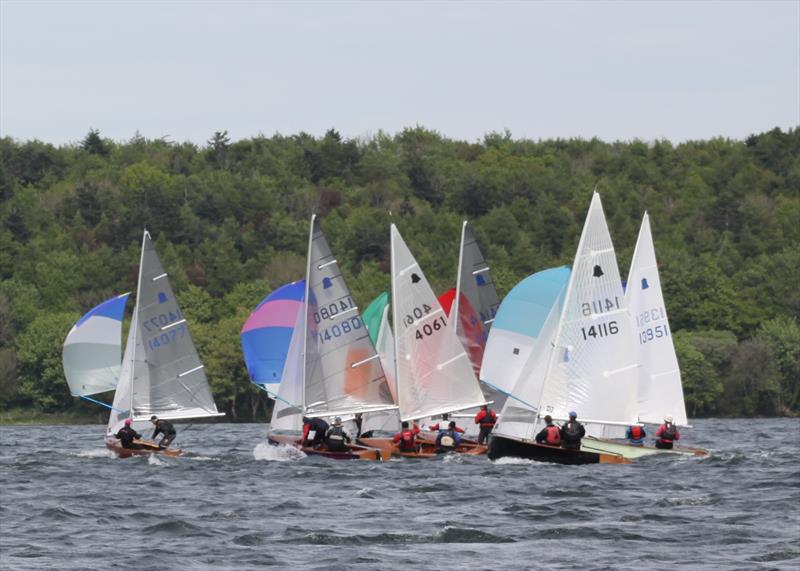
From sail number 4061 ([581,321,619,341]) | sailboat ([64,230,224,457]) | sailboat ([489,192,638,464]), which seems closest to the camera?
sailboat ([489,192,638,464])

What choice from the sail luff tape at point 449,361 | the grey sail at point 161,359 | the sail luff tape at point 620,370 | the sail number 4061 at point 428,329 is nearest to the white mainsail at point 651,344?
the sail luff tape at point 620,370

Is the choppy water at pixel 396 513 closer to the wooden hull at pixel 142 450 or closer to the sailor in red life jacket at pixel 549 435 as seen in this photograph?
the wooden hull at pixel 142 450

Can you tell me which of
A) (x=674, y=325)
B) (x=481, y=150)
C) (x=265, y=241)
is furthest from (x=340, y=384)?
(x=481, y=150)

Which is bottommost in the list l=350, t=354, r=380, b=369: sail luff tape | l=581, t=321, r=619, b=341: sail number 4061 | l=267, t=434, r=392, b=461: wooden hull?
l=267, t=434, r=392, b=461: wooden hull

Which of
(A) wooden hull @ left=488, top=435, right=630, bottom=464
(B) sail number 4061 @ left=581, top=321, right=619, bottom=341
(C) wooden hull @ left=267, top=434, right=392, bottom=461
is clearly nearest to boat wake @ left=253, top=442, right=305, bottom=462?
(C) wooden hull @ left=267, top=434, right=392, bottom=461

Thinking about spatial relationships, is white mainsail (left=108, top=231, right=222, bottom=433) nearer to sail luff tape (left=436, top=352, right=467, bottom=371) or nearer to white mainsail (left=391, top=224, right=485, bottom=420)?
white mainsail (left=391, top=224, right=485, bottom=420)

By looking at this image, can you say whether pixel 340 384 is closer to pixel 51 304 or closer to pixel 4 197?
pixel 51 304

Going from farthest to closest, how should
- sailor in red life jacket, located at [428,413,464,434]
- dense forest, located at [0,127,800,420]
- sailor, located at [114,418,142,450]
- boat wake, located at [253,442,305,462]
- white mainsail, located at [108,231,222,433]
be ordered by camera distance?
dense forest, located at [0,127,800,420] → white mainsail, located at [108,231,222,433] → sailor in red life jacket, located at [428,413,464,434] → sailor, located at [114,418,142,450] → boat wake, located at [253,442,305,462]

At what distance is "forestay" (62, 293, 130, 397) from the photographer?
55031 mm

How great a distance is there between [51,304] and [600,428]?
75595mm

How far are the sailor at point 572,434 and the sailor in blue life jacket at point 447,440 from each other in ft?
16.3

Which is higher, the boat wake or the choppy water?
the boat wake

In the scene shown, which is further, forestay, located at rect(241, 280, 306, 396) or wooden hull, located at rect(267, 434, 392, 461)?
forestay, located at rect(241, 280, 306, 396)

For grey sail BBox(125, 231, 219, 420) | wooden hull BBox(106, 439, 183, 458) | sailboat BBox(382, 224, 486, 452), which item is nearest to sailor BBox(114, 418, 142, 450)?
wooden hull BBox(106, 439, 183, 458)
